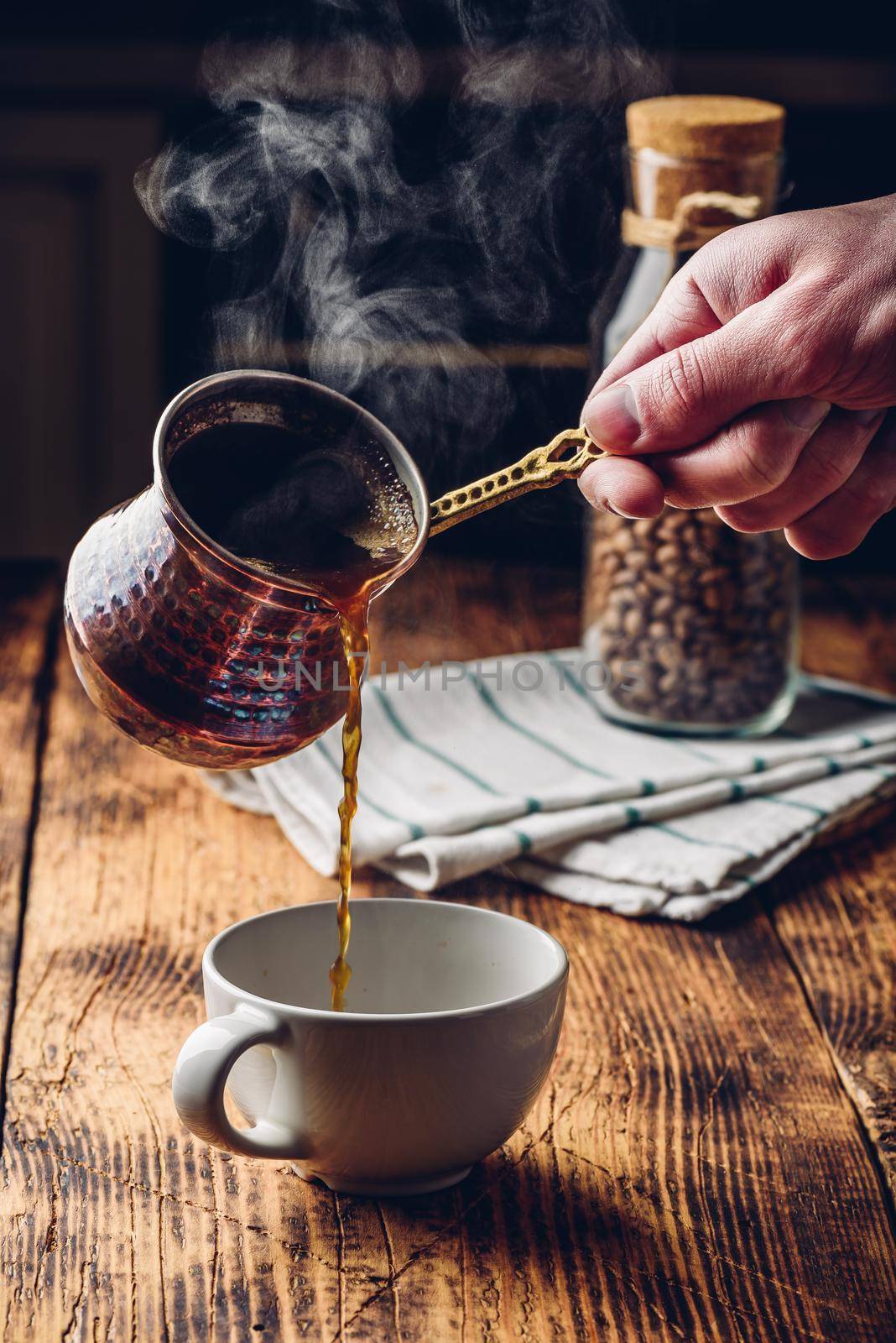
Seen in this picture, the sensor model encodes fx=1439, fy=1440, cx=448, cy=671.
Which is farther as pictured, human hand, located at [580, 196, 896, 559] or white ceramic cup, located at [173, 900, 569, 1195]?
human hand, located at [580, 196, 896, 559]

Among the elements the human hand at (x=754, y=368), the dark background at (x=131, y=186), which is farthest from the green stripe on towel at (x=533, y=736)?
the dark background at (x=131, y=186)

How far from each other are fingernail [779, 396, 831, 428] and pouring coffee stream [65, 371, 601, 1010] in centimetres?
12

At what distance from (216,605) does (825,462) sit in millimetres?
409

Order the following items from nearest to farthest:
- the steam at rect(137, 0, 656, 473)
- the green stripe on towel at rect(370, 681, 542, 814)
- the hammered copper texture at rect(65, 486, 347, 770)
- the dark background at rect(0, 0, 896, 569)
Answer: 1. the hammered copper texture at rect(65, 486, 347, 770)
2. the green stripe on towel at rect(370, 681, 542, 814)
3. the steam at rect(137, 0, 656, 473)
4. the dark background at rect(0, 0, 896, 569)

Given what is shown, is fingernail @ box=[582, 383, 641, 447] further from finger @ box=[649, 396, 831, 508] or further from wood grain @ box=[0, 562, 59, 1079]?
wood grain @ box=[0, 562, 59, 1079]

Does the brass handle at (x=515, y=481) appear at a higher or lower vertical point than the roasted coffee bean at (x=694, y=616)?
higher

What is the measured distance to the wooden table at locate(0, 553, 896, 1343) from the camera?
602 millimetres

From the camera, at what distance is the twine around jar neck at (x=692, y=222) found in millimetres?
1181

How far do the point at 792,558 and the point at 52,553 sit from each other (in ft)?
4.65

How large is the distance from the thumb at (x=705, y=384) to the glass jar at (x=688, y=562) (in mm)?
420

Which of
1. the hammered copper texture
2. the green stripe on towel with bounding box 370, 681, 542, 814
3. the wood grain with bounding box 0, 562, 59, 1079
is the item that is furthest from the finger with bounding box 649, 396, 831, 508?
the wood grain with bounding box 0, 562, 59, 1079

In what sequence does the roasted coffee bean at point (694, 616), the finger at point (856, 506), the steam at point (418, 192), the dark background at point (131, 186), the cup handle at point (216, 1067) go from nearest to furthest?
the cup handle at point (216, 1067)
the finger at point (856, 506)
the roasted coffee bean at point (694, 616)
the steam at point (418, 192)
the dark background at point (131, 186)

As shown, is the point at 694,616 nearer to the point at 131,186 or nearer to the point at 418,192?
the point at 418,192

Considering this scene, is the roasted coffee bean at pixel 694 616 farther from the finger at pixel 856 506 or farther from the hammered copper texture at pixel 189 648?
the hammered copper texture at pixel 189 648
